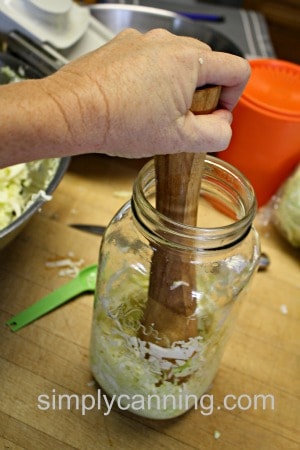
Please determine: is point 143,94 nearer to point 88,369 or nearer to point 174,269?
point 174,269

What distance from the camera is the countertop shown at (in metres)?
0.60

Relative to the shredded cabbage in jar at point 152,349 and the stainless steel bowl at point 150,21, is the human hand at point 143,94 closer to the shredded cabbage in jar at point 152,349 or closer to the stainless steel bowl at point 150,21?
the shredded cabbage in jar at point 152,349

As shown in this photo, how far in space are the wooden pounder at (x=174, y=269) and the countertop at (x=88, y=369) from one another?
0.14 metres

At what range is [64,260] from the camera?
0.77 m

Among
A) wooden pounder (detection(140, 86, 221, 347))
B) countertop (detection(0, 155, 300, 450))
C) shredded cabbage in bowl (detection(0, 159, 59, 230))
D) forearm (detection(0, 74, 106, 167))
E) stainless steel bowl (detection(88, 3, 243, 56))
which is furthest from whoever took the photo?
stainless steel bowl (detection(88, 3, 243, 56))

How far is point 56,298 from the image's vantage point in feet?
2.34

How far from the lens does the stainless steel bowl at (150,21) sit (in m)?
1.12

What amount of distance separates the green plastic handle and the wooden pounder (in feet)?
0.65

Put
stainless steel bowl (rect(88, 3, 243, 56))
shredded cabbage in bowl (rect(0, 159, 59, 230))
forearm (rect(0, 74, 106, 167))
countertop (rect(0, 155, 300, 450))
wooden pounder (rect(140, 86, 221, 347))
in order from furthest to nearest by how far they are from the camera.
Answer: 1. stainless steel bowl (rect(88, 3, 243, 56))
2. shredded cabbage in bowl (rect(0, 159, 59, 230))
3. countertop (rect(0, 155, 300, 450))
4. wooden pounder (rect(140, 86, 221, 347))
5. forearm (rect(0, 74, 106, 167))

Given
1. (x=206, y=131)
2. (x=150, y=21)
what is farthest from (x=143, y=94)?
(x=150, y=21)

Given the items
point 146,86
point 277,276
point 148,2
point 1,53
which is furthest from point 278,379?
point 148,2

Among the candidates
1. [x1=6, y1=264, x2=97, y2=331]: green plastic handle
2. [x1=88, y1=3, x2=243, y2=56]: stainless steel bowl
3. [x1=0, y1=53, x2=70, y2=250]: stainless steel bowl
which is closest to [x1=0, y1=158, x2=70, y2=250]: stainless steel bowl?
[x1=0, y1=53, x2=70, y2=250]: stainless steel bowl

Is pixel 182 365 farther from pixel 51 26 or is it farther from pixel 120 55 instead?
pixel 51 26

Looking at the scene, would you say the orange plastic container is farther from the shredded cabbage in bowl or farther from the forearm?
the forearm
